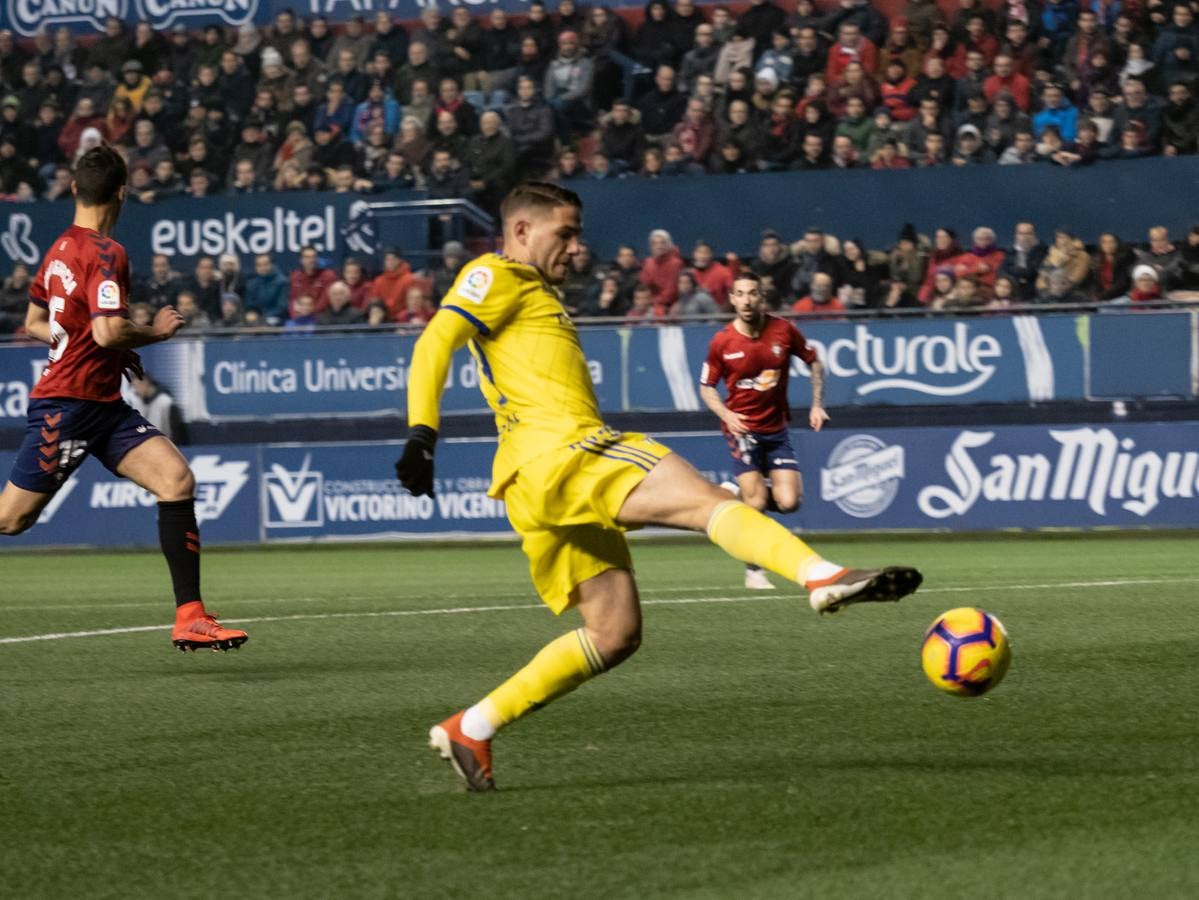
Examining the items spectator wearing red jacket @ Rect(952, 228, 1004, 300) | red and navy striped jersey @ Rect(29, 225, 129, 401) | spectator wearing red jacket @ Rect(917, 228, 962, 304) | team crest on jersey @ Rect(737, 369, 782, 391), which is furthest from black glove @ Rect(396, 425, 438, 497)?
spectator wearing red jacket @ Rect(917, 228, 962, 304)

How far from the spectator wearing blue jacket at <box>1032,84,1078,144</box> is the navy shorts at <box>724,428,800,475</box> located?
851 cm

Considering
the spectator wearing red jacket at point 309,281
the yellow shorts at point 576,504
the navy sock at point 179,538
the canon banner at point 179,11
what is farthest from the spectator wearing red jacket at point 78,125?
the yellow shorts at point 576,504

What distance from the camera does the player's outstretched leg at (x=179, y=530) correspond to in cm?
873

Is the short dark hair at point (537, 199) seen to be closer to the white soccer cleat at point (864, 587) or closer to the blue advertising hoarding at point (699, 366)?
the white soccer cleat at point (864, 587)

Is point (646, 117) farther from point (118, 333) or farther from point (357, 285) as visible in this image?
point (118, 333)

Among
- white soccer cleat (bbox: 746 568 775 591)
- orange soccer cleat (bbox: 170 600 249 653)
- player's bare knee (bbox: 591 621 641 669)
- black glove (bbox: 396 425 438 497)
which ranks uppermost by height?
black glove (bbox: 396 425 438 497)

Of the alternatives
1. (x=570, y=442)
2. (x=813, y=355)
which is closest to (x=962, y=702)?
(x=570, y=442)

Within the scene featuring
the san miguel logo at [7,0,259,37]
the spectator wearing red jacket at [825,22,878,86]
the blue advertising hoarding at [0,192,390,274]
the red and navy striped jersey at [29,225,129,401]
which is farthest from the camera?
the san miguel logo at [7,0,259,37]

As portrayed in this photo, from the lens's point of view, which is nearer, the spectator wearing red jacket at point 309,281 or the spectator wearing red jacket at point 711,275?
the spectator wearing red jacket at point 711,275

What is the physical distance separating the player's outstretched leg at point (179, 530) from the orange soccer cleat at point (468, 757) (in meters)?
3.23

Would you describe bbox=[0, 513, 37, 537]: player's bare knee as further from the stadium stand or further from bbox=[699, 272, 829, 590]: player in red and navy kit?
the stadium stand

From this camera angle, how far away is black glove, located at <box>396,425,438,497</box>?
17.5ft

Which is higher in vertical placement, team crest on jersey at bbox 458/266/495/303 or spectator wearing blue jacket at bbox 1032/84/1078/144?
spectator wearing blue jacket at bbox 1032/84/1078/144

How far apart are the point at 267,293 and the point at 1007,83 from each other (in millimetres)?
8919
